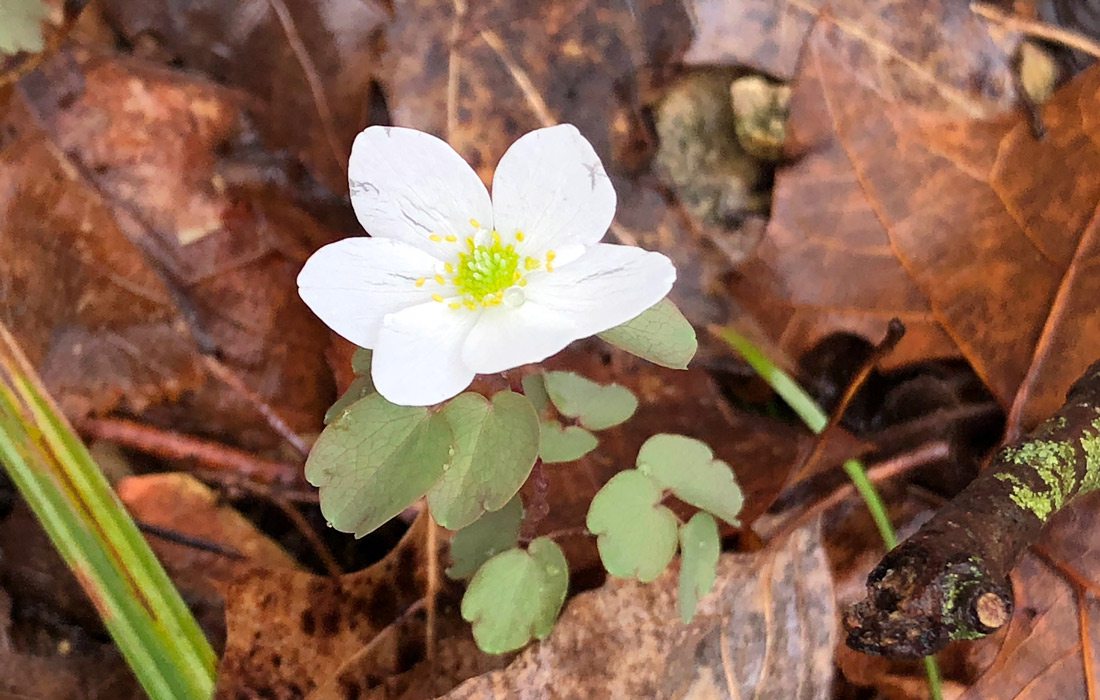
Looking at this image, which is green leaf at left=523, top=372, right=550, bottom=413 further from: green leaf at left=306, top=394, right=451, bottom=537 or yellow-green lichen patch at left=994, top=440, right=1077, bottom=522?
yellow-green lichen patch at left=994, top=440, right=1077, bottom=522

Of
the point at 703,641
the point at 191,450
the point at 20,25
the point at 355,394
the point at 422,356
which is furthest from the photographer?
the point at 191,450

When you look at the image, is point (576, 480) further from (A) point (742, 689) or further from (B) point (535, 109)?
(B) point (535, 109)

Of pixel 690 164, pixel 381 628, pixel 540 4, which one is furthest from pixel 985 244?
pixel 381 628

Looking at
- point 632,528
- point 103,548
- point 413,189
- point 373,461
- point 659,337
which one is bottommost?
point 103,548

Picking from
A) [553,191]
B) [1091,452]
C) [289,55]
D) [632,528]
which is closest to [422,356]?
[553,191]

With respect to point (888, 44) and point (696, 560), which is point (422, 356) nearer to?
point (696, 560)

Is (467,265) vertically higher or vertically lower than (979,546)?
higher

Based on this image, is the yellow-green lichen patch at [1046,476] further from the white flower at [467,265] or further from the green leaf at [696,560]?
the white flower at [467,265]
